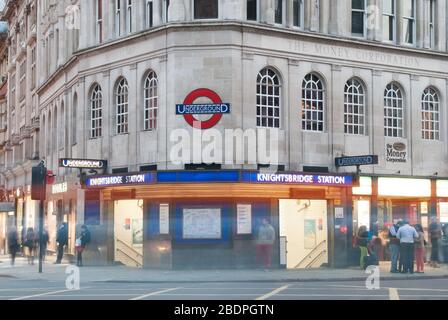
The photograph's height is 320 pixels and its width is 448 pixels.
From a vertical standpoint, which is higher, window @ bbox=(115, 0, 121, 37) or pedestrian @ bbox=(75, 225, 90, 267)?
window @ bbox=(115, 0, 121, 37)

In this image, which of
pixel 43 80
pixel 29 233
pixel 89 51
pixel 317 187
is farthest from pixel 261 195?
pixel 43 80

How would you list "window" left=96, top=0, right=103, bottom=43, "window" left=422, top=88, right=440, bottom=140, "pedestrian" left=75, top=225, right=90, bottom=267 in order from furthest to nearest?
"window" left=422, top=88, right=440, bottom=140
"window" left=96, top=0, right=103, bottom=43
"pedestrian" left=75, top=225, right=90, bottom=267

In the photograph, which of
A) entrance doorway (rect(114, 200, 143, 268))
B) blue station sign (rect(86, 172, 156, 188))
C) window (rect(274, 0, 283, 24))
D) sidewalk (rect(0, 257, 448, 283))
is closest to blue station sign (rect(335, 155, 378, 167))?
sidewalk (rect(0, 257, 448, 283))

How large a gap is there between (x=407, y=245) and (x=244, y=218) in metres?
6.08

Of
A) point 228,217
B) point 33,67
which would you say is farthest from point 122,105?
point 33,67

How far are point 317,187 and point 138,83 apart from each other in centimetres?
807

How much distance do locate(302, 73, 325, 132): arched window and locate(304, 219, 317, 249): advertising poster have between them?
3.67m

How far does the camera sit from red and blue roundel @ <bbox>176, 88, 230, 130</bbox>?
1272 inches

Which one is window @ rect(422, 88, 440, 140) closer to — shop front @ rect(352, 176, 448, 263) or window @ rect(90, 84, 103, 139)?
shop front @ rect(352, 176, 448, 263)

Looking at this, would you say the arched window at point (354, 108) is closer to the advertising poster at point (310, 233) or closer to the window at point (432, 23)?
the advertising poster at point (310, 233)

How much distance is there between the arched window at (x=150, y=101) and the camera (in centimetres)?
3447

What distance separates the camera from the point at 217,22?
33.1 metres

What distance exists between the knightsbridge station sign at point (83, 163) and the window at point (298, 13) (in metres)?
9.50
